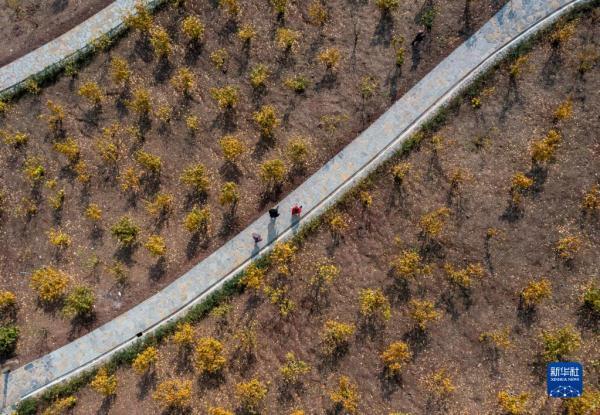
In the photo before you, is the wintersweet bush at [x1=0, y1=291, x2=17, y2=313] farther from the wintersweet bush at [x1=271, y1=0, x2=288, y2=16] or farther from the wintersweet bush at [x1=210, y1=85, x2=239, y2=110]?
the wintersweet bush at [x1=271, y1=0, x2=288, y2=16]

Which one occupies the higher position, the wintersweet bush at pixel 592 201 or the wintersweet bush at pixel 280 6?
the wintersweet bush at pixel 280 6

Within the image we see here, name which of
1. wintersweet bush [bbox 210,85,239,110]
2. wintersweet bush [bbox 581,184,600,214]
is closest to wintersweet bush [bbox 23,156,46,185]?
wintersweet bush [bbox 210,85,239,110]

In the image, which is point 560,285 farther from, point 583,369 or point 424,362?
point 424,362

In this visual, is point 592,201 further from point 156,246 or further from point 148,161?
point 148,161

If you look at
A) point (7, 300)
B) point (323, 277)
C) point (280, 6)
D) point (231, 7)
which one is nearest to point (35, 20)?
point (231, 7)

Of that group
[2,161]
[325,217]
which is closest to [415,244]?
[325,217]

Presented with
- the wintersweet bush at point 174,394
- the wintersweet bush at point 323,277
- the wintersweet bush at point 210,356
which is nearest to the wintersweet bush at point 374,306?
the wintersweet bush at point 323,277

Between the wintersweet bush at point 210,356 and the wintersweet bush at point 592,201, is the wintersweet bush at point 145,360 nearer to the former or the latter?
the wintersweet bush at point 210,356
